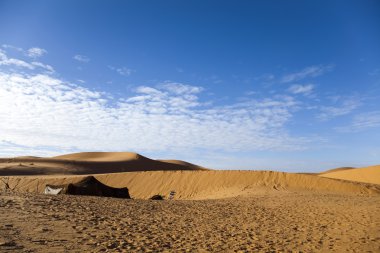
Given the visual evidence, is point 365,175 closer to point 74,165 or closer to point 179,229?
point 179,229

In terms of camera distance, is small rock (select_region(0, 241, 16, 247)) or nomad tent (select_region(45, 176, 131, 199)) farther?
nomad tent (select_region(45, 176, 131, 199))

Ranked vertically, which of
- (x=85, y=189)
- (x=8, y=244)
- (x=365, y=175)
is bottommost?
(x=8, y=244)

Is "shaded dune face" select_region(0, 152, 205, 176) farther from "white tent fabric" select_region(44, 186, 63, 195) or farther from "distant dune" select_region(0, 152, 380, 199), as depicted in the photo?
"white tent fabric" select_region(44, 186, 63, 195)

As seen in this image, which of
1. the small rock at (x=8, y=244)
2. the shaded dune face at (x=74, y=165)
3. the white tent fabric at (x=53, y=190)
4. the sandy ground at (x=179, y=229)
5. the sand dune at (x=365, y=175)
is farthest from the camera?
the shaded dune face at (x=74, y=165)

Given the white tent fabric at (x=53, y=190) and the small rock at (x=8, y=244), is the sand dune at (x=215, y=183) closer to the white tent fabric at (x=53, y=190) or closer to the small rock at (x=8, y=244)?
the white tent fabric at (x=53, y=190)

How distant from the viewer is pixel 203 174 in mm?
26734

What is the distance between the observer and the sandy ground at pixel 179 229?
648 centimetres

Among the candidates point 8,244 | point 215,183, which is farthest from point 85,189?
point 215,183


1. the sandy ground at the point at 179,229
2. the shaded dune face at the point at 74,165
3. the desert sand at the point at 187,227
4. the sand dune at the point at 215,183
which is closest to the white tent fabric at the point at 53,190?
the desert sand at the point at 187,227

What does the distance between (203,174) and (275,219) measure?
1635 centimetres

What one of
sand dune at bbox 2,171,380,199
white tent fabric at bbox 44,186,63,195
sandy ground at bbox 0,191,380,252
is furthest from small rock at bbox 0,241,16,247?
sand dune at bbox 2,171,380,199

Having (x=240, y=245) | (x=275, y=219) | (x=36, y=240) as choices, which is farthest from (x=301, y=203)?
(x=36, y=240)

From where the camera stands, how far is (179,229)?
28.1 ft

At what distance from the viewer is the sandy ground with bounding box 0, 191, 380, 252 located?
6480mm
